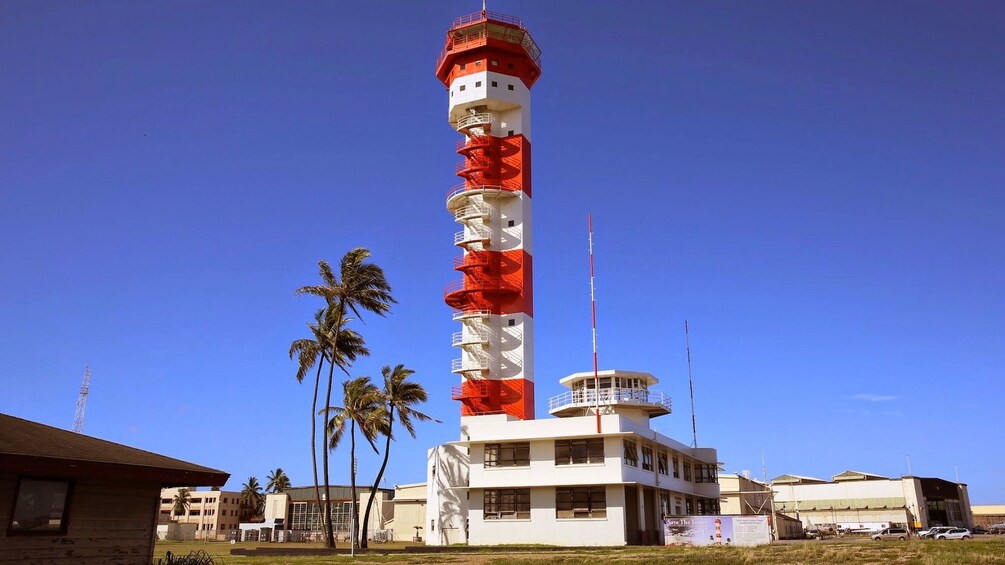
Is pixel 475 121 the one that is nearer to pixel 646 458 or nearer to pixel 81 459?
pixel 646 458

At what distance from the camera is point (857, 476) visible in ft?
344

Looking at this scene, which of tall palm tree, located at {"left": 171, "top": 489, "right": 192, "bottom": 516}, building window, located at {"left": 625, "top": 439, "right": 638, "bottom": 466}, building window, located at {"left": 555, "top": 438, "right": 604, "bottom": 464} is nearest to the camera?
building window, located at {"left": 555, "top": 438, "right": 604, "bottom": 464}

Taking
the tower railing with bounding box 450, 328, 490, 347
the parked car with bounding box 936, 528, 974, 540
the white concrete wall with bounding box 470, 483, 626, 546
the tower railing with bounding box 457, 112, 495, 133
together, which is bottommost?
the parked car with bounding box 936, 528, 974, 540

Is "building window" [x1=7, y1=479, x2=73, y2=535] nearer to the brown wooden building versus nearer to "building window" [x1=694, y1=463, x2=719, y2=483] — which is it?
the brown wooden building

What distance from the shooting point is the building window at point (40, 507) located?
16.3 metres

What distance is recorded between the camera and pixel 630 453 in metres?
47.6

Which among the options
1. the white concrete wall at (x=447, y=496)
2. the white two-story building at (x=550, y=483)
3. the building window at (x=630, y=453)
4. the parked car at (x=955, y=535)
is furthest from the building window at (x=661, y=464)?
the parked car at (x=955, y=535)

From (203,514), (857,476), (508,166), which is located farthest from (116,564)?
(203,514)

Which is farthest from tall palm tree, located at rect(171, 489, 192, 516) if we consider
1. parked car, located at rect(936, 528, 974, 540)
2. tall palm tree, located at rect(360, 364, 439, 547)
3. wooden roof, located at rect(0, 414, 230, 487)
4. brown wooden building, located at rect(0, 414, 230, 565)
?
brown wooden building, located at rect(0, 414, 230, 565)

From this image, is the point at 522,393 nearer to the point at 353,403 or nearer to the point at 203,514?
the point at 353,403

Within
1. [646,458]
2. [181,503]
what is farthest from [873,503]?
[181,503]

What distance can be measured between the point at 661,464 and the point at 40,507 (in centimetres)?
4435

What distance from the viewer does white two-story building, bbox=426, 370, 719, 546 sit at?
4572cm

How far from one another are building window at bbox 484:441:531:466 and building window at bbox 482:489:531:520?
68.2 inches
